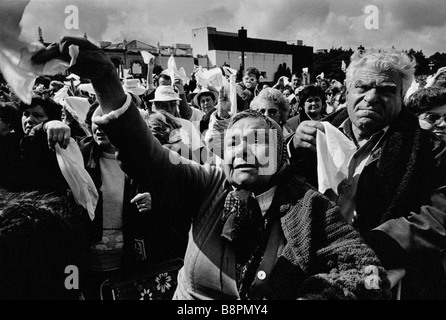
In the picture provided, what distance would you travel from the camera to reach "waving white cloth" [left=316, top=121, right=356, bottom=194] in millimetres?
1969

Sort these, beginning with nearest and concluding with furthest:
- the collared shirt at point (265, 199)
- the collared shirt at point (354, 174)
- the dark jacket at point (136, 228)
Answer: the collared shirt at point (265, 199)
the collared shirt at point (354, 174)
the dark jacket at point (136, 228)

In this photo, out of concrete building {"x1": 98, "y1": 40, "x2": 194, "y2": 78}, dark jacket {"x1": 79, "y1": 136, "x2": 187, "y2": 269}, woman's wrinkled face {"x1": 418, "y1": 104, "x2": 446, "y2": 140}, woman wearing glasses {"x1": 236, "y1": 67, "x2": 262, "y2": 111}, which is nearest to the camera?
dark jacket {"x1": 79, "y1": 136, "x2": 187, "y2": 269}

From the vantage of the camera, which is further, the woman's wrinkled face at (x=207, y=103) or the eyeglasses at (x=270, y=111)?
the woman's wrinkled face at (x=207, y=103)

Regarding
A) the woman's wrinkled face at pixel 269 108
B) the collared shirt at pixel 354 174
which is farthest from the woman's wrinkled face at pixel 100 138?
the woman's wrinkled face at pixel 269 108

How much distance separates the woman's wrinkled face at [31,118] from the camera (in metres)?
2.53

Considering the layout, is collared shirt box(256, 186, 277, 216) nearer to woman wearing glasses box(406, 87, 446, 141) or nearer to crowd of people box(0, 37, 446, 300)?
crowd of people box(0, 37, 446, 300)

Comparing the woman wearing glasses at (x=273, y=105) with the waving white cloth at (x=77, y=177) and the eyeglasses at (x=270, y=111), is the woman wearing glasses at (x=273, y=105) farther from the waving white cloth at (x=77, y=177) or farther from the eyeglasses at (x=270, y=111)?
the waving white cloth at (x=77, y=177)

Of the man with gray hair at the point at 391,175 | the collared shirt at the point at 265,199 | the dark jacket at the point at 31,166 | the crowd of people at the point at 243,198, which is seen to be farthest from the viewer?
the dark jacket at the point at 31,166

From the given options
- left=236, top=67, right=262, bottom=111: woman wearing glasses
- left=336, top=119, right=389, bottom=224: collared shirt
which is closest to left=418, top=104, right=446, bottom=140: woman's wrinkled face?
left=336, top=119, right=389, bottom=224: collared shirt

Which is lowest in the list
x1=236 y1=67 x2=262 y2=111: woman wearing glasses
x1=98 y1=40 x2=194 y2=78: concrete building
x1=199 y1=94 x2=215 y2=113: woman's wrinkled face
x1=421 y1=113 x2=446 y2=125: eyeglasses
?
x1=421 y1=113 x2=446 y2=125: eyeglasses

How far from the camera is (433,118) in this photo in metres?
2.90

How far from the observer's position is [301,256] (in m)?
Answer: 1.48

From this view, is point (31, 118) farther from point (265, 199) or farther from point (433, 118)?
point (433, 118)
